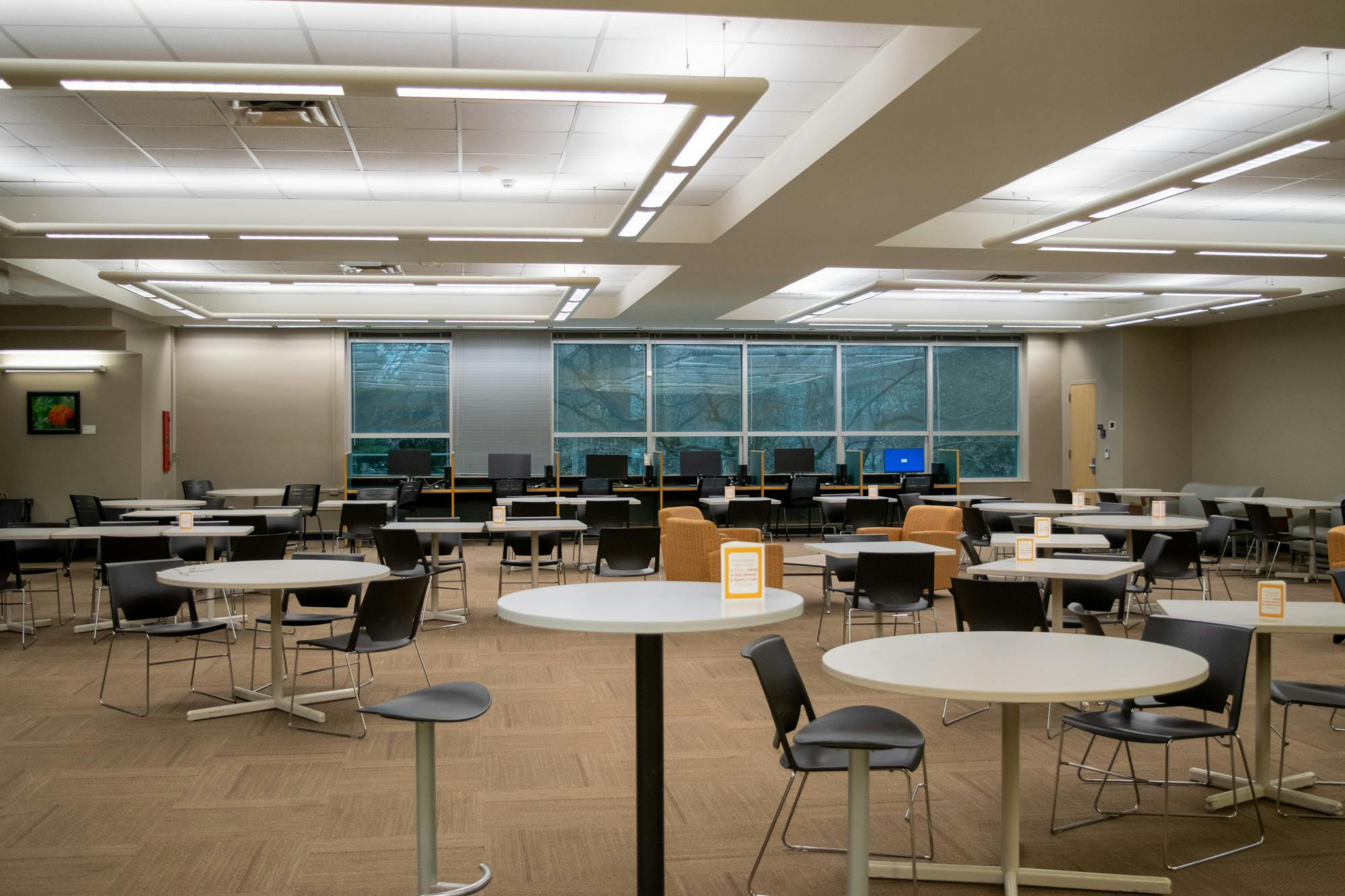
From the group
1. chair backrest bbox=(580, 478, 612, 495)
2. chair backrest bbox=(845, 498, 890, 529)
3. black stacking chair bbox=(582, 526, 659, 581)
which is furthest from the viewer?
chair backrest bbox=(580, 478, 612, 495)

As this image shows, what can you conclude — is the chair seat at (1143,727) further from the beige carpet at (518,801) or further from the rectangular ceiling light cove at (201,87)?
the rectangular ceiling light cove at (201,87)

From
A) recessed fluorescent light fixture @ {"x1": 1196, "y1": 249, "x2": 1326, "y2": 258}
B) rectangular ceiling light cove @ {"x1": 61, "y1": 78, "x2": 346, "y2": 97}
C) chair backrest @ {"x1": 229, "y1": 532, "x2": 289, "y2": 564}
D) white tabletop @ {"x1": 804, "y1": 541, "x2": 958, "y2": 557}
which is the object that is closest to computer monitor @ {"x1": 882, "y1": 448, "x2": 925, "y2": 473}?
recessed fluorescent light fixture @ {"x1": 1196, "y1": 249, "x2": 1326, "y2": 258}

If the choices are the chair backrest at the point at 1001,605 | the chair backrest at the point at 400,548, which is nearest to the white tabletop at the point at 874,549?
the chair backrest at the point at 1001,605

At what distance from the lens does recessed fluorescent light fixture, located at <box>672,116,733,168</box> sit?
4.67 metres

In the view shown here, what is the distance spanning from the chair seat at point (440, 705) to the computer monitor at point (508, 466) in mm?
10726

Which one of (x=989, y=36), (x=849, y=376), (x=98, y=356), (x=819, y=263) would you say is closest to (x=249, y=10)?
(x=989, y=36)

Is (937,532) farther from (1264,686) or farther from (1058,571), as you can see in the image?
(1264,686)

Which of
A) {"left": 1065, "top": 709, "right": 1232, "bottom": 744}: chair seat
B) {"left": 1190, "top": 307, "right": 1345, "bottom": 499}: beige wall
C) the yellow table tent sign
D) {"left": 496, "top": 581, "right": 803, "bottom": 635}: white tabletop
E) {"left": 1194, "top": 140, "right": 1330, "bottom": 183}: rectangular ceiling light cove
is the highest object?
{"left": 1194, "top": 140, "right": 1330, "bottom": 183}: rectangular ceiling light cove

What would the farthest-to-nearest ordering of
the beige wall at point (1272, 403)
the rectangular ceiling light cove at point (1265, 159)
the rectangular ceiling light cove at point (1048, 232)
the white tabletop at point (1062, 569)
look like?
the beige wall at point (1272, 403)
the rectangular ceiling light cove at point (1048, 232)
the rectangular ceiling light cove at point (1265, 159)
the white tabletop at point (1062, 569)

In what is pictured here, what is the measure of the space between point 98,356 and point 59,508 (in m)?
1.98

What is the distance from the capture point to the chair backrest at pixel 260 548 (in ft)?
19.7

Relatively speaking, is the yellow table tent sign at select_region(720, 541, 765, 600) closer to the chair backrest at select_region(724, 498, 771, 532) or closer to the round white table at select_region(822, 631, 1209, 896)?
the round white table at select_region(822, 631, 1209, 896)

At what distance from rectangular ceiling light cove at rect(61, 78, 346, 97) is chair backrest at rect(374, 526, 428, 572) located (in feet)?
11.9

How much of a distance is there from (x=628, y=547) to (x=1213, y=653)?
466 cm
